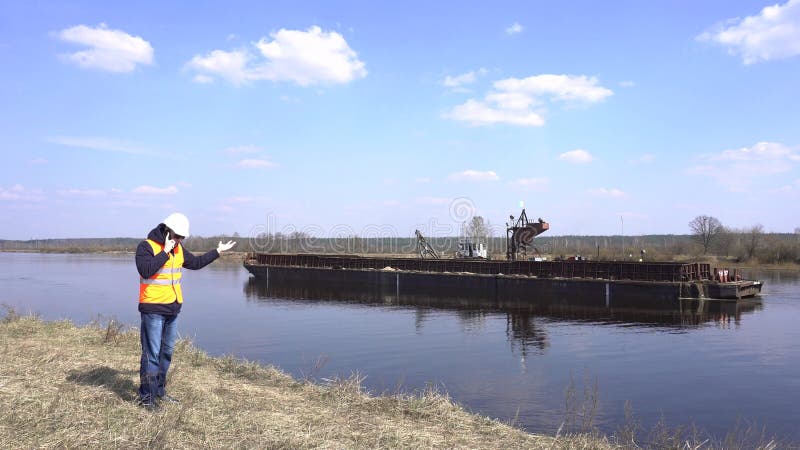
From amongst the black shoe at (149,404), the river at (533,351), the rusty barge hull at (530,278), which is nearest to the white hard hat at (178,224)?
the black shoe at (149,404)

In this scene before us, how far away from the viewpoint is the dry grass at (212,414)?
584 cm

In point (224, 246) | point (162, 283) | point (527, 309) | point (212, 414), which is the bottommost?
point (527, 309)

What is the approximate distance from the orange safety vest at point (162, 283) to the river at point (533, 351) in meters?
4.05

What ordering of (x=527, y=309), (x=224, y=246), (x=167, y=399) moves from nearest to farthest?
(x=167, y=399), (x=224, y=246), (x=527, y=309)

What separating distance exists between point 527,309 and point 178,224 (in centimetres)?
2751

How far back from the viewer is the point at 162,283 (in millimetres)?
6934

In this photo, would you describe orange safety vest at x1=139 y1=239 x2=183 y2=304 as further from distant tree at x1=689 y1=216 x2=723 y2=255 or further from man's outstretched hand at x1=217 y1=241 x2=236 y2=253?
distant tree at x1=689 y1=216 x2=723 y2=255

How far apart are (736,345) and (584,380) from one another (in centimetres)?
906

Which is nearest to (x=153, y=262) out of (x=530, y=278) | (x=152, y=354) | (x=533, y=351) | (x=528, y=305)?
(x=152, y=354)

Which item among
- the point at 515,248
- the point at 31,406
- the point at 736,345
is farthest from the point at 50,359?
the point at 515,248

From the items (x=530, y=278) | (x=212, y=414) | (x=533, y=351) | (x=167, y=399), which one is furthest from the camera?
(x=530, y=278)

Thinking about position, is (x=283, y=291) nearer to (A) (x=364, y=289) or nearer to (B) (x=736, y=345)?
A: (A) (x=364, y=289)

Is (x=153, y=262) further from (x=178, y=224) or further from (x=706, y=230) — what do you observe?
(x=706, y=230)

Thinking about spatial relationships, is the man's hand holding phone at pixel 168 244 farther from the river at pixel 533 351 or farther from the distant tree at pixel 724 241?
the distant tree at pixel 724 241
